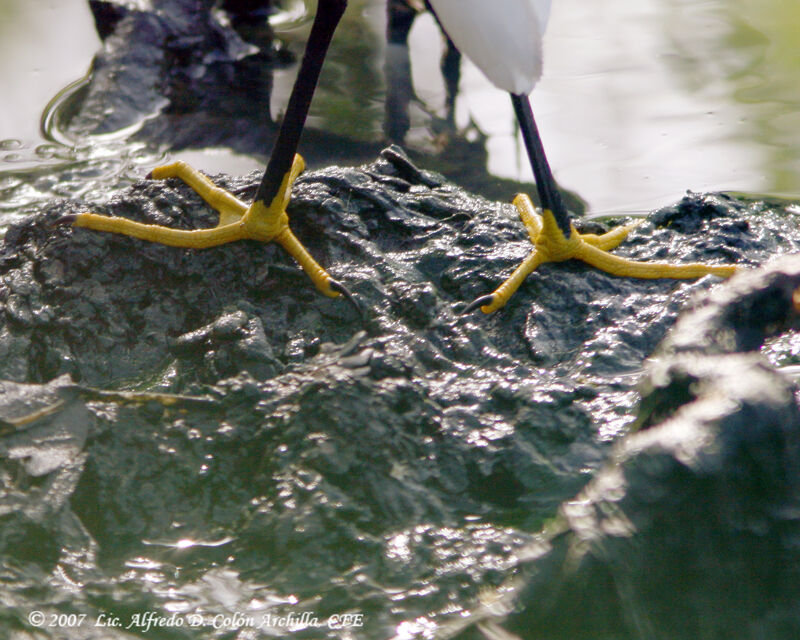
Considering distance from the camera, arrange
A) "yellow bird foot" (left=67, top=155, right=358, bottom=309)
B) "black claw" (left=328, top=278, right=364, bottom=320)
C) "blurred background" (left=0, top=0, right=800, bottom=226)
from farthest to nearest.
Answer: "blurred background" (left=0, top=0, right=800, bottom=226), "yellow bird foot" (left=67, top=155, right=358, bottom=309), "black claw" (left=328, top=278, right=364, bottom=320)

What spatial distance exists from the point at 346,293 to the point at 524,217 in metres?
0.59

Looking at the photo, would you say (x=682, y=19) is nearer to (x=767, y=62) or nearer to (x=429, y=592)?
(x=767, y=62)

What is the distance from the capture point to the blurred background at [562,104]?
3.50 m

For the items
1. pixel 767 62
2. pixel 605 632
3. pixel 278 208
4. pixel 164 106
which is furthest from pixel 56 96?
pixel 605 632

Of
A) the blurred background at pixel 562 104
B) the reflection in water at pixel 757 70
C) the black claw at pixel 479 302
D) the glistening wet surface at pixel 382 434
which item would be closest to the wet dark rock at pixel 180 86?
the blurred background at pixel 562 104

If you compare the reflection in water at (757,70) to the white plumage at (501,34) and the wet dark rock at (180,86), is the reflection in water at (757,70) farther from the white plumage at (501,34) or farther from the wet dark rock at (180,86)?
the white plumage at (501,34)

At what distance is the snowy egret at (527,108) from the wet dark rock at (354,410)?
5 cm

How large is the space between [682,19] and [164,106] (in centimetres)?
285

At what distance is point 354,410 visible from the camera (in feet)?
5.51

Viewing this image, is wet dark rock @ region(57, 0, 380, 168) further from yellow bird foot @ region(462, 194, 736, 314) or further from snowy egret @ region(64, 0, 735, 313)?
yellow bird foot @ region(462, 194, 736, 314)

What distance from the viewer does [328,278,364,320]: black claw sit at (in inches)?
74.2

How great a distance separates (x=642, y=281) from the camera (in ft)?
6.77

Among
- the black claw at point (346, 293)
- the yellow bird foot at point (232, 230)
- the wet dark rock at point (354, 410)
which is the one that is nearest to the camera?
the wet dark rock at point (354, 410)

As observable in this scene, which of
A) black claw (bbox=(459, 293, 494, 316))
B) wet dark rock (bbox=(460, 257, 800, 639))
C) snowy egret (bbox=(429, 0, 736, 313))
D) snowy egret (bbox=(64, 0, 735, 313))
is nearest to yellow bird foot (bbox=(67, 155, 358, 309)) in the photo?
snowy egret (bbox=(64, 0, 735, 313))
